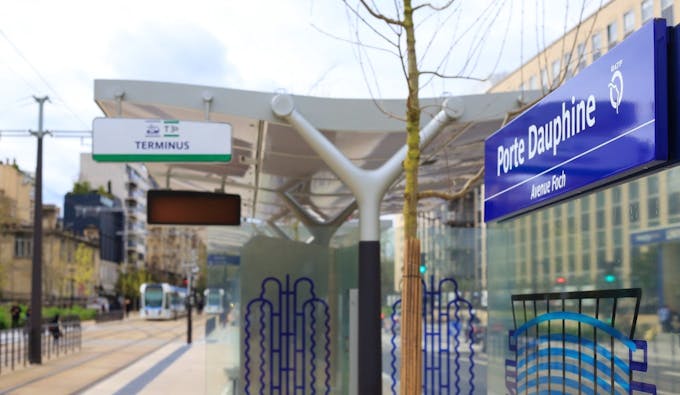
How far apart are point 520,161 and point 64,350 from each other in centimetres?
3000

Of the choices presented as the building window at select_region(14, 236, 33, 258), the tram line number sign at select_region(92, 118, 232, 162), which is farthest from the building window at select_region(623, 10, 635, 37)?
the building window at select_region(14, 236, 33, 258)

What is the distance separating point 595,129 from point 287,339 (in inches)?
297

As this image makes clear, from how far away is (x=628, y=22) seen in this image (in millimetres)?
23594

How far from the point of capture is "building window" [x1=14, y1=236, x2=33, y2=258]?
250ft

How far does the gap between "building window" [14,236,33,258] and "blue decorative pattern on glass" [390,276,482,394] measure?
69.8 meters

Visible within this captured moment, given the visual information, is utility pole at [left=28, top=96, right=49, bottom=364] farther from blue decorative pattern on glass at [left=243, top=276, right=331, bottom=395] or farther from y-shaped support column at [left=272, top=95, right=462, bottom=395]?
y-shaped support column at [left=272, top=95, right=462, bottom=395]

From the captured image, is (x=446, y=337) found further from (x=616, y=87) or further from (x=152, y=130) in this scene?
(x=616, y=87)

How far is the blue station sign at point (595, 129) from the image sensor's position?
3604 mm

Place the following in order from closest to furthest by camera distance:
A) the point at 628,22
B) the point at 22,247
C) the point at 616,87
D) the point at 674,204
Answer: the point at 674,204 → the point at 616,87 → the point at 628,22 → the point at 22,247

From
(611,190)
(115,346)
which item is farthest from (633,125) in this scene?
(115,346)

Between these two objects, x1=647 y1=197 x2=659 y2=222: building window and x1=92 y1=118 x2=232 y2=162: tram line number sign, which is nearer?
x1=647 y1=197 x2=659 y2=222: building window

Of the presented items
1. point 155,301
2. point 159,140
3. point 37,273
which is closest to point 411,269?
point 159,140

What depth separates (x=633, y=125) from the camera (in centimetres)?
379

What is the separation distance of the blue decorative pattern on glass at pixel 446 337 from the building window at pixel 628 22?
1146 centimetres
